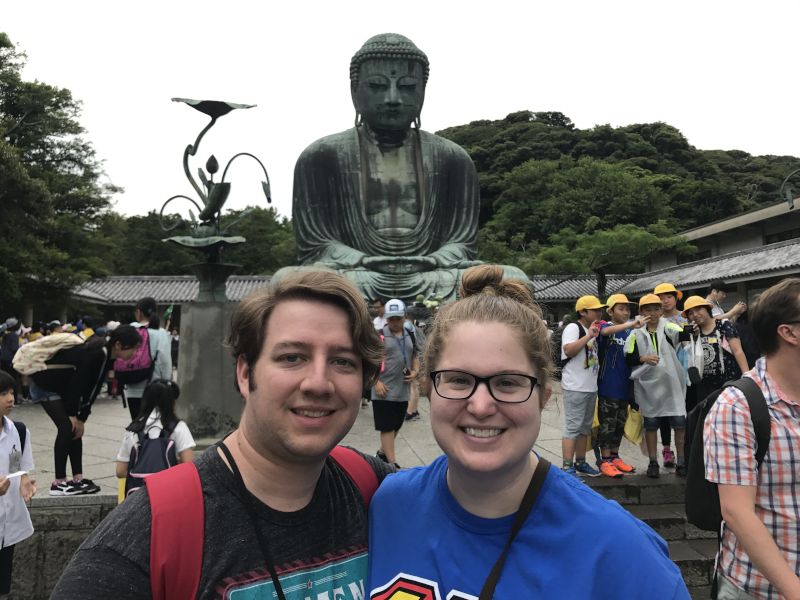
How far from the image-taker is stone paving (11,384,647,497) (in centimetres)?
483

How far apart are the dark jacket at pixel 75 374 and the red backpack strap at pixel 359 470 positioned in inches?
138

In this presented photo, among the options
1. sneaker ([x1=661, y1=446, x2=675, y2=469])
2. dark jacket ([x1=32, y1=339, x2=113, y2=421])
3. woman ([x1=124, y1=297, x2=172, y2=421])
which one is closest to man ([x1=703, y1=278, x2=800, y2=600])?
sneaker ([x1=661, y1=446, x2=675, y2=469])

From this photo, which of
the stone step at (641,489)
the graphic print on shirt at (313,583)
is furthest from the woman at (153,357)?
the graphic print on shirt at (313,583)

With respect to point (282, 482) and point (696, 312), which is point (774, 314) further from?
point (696, 312)

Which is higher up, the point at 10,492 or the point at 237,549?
the point at 237,549

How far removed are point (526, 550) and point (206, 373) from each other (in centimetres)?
460

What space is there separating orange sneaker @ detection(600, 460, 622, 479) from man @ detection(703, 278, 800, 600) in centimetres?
249

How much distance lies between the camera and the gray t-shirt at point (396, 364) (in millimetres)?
4691

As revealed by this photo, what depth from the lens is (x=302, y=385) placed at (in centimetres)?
127

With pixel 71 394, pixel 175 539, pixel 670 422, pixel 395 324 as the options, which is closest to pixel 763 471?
pixel 175 539

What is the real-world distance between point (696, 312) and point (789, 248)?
14409mm

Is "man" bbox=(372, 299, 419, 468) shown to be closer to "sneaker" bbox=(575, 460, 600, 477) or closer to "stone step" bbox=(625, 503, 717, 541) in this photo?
"sneaker" bbox=(575, 460, 600, 477)

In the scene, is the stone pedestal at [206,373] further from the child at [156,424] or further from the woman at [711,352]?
the woman at [711,352]

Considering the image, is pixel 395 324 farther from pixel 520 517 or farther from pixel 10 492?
pixel 520 517
